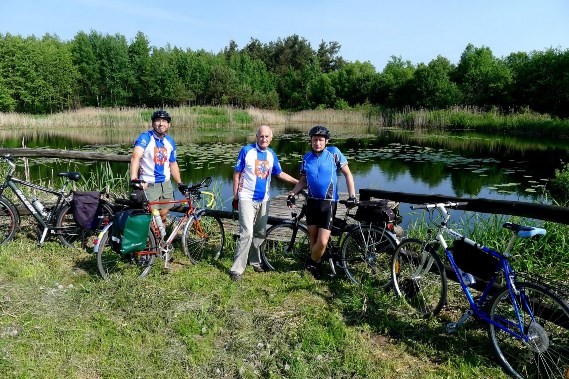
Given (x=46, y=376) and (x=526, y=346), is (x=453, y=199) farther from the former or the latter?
(x=46, y=376)

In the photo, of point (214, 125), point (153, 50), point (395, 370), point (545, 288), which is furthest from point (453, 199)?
point (153, 50)

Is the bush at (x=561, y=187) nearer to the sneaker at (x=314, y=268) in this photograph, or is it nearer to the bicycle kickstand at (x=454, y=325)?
the sneaker at (x=314, y=268)

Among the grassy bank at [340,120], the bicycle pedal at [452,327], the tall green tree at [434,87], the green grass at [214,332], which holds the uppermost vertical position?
the tall green tree at [434,87]

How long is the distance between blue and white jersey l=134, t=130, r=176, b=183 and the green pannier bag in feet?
2.64

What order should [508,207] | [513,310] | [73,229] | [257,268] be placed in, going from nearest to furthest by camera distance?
1. [513,310]
2. [508,207]
3. [257,268]
4. [73,229]

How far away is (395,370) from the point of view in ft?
10.7

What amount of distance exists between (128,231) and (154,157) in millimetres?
1156

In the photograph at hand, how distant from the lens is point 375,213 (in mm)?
4676

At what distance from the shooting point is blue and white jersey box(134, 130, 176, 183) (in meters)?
5.27

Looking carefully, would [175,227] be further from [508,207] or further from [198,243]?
[508,207]

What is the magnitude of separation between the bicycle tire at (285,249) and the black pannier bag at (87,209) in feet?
7.34

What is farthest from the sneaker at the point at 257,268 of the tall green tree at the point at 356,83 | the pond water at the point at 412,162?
the tall green tree at the point at 356,83

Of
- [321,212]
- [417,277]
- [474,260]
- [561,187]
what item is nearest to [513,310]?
[474,260]

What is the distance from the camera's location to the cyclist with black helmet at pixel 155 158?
5.18 meters
